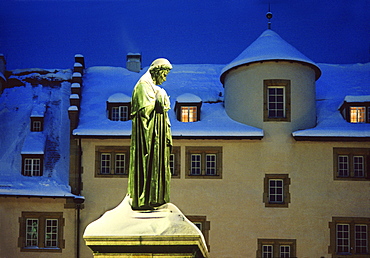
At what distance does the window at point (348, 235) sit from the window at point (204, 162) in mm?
5678

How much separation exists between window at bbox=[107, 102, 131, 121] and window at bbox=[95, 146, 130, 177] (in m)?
1.70

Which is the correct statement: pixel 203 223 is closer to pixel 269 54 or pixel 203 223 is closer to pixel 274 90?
pixel 274 90

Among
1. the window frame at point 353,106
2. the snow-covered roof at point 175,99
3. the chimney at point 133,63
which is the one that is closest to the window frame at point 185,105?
the snow-covered roof at point 175,99

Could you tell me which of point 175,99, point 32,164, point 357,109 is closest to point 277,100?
point 357,109

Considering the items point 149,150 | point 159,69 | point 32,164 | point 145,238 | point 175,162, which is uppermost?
point 159,69

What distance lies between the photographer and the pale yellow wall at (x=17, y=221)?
34250 mm

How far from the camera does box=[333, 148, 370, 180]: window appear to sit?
34.3 metres

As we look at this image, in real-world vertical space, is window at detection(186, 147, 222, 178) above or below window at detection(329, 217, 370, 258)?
above

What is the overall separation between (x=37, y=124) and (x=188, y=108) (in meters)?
7.35

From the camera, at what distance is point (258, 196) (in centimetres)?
3434

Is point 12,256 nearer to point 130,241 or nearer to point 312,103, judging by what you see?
point 312,103

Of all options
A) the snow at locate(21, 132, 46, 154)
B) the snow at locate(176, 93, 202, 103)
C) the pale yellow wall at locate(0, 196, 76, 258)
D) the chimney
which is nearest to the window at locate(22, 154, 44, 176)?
the snow at locate(21, 132, 46, 154)

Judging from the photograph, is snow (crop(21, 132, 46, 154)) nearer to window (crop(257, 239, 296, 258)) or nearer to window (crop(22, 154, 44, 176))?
window (crop(22, 154, 44, 176))

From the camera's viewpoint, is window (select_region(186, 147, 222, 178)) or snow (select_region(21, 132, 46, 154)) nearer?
window (select_region(186, 147, 222, 178))
